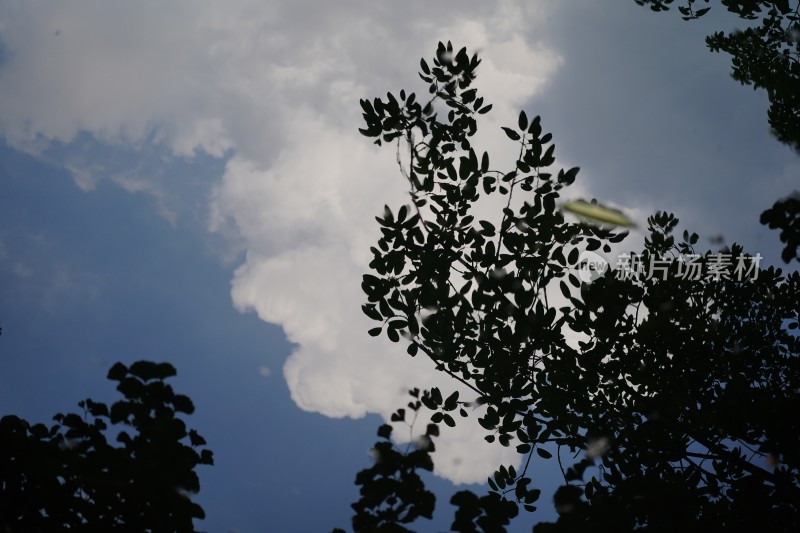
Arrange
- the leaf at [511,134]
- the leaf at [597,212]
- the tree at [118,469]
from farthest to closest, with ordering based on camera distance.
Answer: the leaf at [511,134] < the leaf at [597,212] < the tree at [118,469]

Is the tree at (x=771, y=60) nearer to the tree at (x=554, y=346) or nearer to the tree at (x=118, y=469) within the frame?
the tree at (x=554, y=346)

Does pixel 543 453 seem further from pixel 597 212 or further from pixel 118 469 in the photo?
pixel 118 469

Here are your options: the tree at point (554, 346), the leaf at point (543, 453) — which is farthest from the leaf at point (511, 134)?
the leaf at point (543, 453)

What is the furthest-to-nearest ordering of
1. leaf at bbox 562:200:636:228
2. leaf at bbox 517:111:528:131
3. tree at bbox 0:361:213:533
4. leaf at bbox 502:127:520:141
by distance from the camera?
leaf at bbox 502:127:520:141, leaf at bbox 517:111:528:131, leaf at bbox 562:200:636:228, tree at bbox 0:361:213:533

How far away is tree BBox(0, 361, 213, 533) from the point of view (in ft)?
8.02

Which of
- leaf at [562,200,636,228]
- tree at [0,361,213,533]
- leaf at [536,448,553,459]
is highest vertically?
leaf at [562,200,636,228]

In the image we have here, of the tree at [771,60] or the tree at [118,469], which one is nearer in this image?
the tree at [118,469]

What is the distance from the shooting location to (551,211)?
5047 mm

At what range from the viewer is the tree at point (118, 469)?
8.02ft

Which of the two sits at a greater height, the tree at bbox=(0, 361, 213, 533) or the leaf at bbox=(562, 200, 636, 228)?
the leaf at bbox=(562, 200, 636, 228)

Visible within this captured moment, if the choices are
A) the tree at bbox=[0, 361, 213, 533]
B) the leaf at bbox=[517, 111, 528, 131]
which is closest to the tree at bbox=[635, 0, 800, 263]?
the leaf at bbox=[517, 111, 528, 131]

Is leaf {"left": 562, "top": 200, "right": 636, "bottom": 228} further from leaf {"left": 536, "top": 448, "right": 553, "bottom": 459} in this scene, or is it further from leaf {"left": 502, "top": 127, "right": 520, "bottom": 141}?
leaf {"left": 536, "top": 448, "right": 553, "bottom": 459}

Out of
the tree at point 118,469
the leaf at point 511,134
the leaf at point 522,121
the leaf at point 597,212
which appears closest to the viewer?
the tree at point 118,469

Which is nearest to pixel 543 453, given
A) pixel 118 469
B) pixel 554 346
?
pixel 554 346
